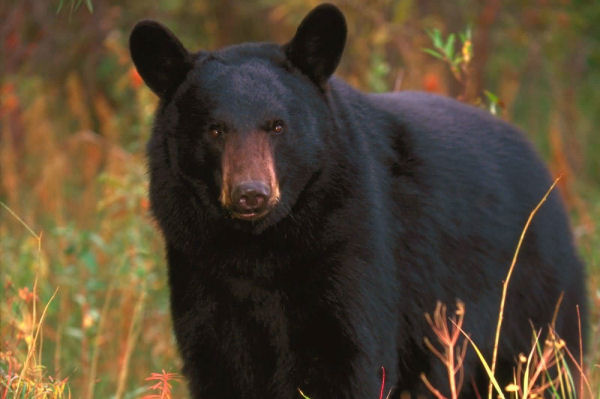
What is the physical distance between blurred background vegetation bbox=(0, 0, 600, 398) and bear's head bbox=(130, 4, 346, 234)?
1.11 ft

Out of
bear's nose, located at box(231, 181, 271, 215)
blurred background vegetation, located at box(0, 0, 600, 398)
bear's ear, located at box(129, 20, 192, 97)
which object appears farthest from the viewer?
blurred background vegetation, located at box(0, 0, 600, 398)

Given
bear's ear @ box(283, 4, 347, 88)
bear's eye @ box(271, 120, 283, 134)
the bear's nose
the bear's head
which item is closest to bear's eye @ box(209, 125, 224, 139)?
the bear's head

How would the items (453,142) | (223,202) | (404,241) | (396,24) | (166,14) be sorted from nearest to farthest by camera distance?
(223,202) → (404,241) → (453,142) → (396,24) → (166,14)

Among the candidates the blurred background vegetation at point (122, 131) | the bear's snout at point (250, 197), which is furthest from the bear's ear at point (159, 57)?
the bear's snout at point (250, 197)

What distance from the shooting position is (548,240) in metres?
4.05

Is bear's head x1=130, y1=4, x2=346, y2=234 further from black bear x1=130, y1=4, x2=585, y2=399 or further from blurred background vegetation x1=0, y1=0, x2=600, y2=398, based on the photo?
blurred background vegetation x1=0, y1=0, x2=600, y2=398

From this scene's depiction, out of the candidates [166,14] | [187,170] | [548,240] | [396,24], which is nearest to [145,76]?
[187,170]

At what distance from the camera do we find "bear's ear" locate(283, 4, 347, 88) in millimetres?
3473

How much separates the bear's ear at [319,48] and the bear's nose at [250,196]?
573mm

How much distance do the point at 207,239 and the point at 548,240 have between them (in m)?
1.44

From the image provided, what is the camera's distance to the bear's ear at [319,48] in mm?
3473

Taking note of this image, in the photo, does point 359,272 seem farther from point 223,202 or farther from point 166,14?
point 166,14

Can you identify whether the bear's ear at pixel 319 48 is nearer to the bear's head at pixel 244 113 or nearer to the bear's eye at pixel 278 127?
the bear's head at pixel 244 113

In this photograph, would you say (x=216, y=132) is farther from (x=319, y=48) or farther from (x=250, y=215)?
(x=319, y=48)
